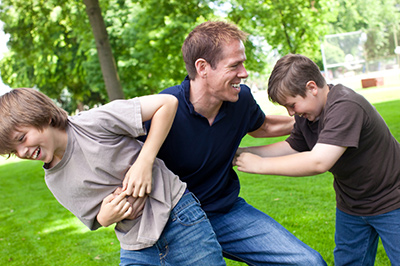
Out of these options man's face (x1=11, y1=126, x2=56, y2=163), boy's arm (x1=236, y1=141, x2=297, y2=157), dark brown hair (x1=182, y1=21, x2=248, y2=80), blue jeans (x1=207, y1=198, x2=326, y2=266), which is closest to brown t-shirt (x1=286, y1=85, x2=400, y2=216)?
boy's arm (x1=236, y1=141, x2=297, y2=157)

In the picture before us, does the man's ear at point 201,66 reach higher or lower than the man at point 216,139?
higher

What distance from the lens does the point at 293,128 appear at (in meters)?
3.25

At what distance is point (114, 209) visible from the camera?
2.25m

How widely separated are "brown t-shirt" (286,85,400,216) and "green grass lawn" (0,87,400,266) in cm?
162

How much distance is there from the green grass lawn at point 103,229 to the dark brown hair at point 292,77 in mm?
2243

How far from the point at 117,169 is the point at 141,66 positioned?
53.1 ft

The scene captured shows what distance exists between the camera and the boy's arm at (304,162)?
7.98ft

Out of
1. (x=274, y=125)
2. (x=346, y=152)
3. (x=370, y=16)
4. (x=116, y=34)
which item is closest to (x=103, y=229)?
(x=274, y=125)

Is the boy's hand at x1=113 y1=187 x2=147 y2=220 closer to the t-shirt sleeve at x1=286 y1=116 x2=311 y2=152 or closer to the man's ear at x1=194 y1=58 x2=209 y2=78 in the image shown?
the man's ear at x1=194 y1=58 x2=209 y2=78

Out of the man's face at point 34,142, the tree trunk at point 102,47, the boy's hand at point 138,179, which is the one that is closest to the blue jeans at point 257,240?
the boy's hand at point 138,179

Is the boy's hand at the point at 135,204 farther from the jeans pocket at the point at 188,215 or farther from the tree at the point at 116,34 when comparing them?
the tree at the point at 116,34

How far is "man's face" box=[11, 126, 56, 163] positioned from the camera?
2.12 metres

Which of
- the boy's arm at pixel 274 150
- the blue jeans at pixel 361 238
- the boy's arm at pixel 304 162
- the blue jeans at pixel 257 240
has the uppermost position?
the boy's arm at pixel 304 162

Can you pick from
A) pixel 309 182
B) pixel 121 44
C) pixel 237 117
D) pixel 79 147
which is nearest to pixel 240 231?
pixel 237 117
